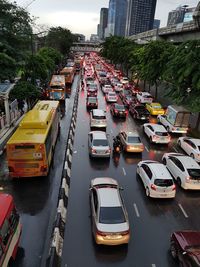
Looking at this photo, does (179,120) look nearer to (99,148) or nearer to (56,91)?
(99,148)

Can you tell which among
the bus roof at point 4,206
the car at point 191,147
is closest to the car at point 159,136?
the car at point 191,147

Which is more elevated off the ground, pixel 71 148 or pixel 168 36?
pixel 168 36

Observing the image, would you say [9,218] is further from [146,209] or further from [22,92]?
[22,92]

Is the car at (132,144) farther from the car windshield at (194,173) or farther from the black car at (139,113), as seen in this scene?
the black car at (139,113)

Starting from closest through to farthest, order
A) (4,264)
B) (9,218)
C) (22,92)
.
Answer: (4,264) → (9,218) → (22,92)

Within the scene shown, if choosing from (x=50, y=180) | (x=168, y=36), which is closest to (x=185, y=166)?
(x=50, y=180)

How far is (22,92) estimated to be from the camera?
1237 inches

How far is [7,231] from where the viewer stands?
1033 centimetres

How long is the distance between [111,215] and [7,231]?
15.3 ft

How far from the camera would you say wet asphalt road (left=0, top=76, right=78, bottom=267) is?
11.9 m

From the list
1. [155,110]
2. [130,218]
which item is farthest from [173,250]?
[155,110]

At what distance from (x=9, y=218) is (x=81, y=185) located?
777 cm

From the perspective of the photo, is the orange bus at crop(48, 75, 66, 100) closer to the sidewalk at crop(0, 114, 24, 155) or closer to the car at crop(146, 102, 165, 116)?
the sidewalk at crop(0, 114, 24, 155)

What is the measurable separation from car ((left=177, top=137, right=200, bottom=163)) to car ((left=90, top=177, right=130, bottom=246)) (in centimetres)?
1086
